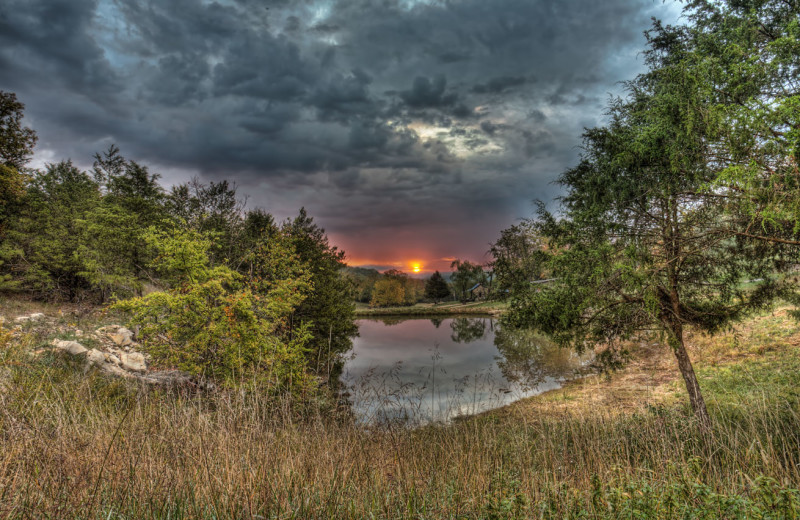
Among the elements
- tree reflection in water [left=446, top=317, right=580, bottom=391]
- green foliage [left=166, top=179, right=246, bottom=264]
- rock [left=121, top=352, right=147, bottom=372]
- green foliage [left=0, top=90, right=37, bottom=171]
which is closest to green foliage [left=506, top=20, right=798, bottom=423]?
tree reflection in water [left=446, top=317, right=580, bottom=391]

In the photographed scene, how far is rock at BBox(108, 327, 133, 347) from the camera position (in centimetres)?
1420

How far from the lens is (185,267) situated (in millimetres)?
8734

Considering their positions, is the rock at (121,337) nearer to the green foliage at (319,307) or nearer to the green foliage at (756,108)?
the green foliage at (319,307)

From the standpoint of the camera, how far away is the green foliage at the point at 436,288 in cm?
8400

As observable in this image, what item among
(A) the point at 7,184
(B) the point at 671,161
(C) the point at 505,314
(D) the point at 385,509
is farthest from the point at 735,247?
(A) the point at 7,184

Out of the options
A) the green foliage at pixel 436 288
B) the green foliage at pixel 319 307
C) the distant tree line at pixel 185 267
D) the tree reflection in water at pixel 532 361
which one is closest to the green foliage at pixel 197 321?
the distant tree line at pixel 185 267

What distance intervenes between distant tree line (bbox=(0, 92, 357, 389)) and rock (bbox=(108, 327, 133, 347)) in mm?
1631

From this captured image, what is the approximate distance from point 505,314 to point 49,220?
96.2 ft

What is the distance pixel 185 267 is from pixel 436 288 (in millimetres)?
77398

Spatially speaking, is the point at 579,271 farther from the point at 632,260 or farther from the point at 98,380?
the point at 98,380

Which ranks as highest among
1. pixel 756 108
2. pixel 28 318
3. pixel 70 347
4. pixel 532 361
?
pixel 756 108

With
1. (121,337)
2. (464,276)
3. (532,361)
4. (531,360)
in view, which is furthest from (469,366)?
(464,276)

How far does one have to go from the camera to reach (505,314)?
28.8 ft

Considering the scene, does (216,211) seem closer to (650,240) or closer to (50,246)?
(50,246)
